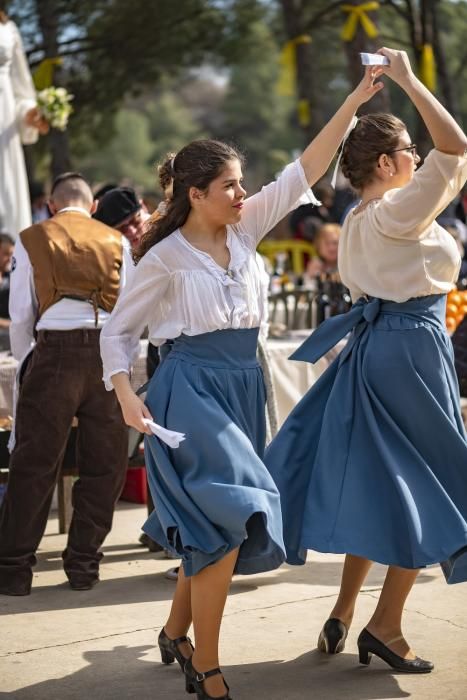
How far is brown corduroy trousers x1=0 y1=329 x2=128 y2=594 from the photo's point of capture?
5461 millimetres

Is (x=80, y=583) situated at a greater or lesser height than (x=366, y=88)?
lesser

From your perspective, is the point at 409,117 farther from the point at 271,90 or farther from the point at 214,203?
the point at 271,90

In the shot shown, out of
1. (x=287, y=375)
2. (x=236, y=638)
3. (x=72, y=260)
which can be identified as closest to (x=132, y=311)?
(x=236, y=638)

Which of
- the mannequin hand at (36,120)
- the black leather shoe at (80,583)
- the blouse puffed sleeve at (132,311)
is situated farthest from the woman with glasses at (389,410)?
the mannequin hand at (36,120)

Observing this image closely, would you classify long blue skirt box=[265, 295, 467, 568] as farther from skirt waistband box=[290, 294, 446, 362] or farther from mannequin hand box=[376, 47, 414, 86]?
mannequin hand box=[376, 47, 414, 86]

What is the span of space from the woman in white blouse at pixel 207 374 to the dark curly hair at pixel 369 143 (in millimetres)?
167

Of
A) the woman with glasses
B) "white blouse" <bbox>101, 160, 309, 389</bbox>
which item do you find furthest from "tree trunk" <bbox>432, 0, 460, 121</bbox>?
"white blouse" <bbox>101, 160, 309, 389</bbox>

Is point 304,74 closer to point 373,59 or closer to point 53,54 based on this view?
point 53,54

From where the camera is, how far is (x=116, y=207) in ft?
20.3

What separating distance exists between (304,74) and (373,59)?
1357cm

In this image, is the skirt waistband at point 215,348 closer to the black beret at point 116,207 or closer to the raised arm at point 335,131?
the raised arm at point 335,131

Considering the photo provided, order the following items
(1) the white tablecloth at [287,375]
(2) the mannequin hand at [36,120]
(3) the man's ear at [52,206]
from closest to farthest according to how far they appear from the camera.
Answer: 1. (3) the man's ear at [52,206]
2. (1) the white tablecloth at [287,375]
3. (2) the mannequin hand at [36,120]

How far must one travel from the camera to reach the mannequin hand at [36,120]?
8.85 m

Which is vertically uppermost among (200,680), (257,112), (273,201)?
(273,201)
